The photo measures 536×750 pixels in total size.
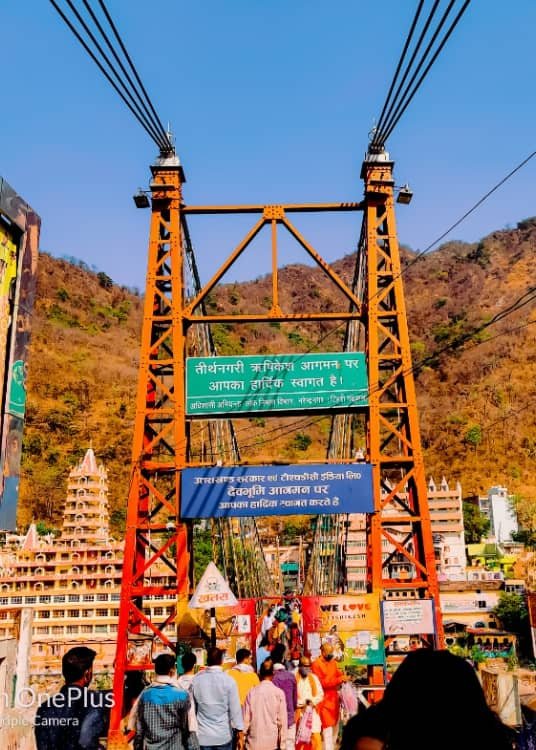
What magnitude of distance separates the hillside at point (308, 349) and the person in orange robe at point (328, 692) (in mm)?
54190

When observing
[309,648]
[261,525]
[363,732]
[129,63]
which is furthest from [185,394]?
[261,525]

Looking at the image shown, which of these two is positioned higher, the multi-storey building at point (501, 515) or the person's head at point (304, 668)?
the multi-storey building at point (501, 515)

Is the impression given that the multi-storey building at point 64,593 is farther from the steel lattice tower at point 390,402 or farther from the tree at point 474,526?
the tree at point 474,526

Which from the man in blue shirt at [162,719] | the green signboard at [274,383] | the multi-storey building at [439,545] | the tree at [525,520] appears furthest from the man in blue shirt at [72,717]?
the tree at [525,520]

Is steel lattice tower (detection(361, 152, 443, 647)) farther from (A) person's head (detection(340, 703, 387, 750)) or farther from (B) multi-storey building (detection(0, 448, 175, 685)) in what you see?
(B) multi-storey building (detection(0, 448, 175, 685))

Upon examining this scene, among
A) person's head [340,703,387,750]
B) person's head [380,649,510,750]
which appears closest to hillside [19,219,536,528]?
person's head [340,703,387,750]

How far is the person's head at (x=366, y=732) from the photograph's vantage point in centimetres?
216

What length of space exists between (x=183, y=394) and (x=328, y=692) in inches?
273

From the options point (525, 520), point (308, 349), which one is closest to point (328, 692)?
point (525, 520)

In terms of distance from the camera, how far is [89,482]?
47.8 metres

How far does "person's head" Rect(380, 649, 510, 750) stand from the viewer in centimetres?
168

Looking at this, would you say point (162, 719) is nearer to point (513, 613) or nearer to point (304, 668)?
point (304, 668)

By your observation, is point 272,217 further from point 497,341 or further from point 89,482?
point 497,341

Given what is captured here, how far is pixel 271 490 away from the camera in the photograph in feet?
38.3
